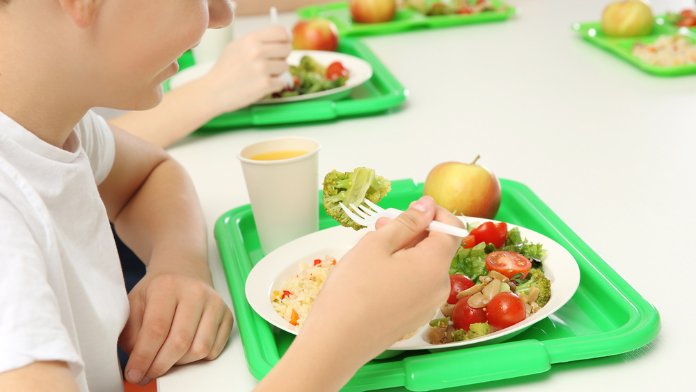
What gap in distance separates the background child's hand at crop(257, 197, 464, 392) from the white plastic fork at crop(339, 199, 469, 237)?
0.01 m

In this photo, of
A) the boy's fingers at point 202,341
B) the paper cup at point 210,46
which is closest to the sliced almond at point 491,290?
the boy's fingers at point 202,341

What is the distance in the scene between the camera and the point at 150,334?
71 cm

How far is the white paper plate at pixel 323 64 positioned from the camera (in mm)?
1489

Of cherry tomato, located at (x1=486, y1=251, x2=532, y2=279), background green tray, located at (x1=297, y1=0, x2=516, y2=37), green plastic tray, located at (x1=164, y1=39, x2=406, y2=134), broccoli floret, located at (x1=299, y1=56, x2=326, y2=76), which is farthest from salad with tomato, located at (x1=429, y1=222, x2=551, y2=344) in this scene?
background green tray, located at (x1=297, y1=0, x2=516, y2=37)

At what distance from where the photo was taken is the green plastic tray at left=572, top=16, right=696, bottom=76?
5.21ft

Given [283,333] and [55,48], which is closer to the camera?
[55,48]

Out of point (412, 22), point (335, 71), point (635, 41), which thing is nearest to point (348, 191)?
point (335, 71)

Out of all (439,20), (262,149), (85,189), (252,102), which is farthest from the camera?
(439,20)

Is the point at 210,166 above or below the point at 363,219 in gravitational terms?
below

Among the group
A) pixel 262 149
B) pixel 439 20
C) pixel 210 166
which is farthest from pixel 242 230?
pixel 439 20

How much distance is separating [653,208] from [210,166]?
83cm

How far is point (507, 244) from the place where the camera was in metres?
0.86

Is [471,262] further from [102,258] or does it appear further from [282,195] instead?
[102,258]

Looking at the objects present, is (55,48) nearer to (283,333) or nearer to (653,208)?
(283,333)
